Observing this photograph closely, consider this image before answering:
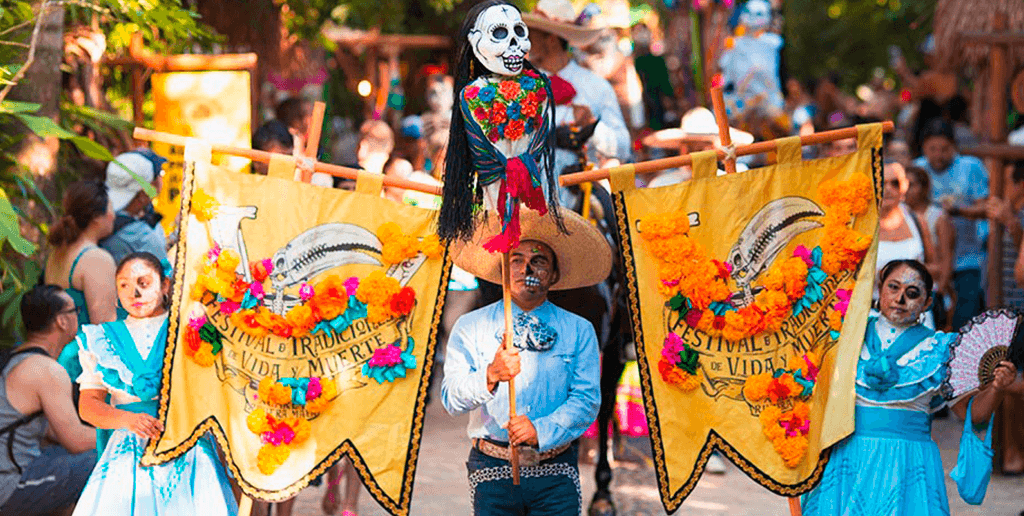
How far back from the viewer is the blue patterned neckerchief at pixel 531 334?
5.66 meters

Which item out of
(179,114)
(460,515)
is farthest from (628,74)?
(460,515)

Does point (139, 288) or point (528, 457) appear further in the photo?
point (139, 288)

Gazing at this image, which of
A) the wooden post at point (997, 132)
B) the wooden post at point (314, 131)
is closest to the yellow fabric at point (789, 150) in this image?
the wooden post at point (314, 131)

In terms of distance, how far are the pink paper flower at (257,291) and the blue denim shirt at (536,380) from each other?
2.81 ft

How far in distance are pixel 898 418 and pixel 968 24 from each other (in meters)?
7.43

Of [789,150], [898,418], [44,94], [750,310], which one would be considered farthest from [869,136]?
[44,94]

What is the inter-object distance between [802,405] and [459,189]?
1.75 meters

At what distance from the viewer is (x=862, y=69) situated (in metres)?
26.6

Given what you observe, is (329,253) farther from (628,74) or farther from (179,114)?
(628,74)

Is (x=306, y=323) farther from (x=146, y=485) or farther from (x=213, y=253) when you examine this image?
(x=146, y=485)

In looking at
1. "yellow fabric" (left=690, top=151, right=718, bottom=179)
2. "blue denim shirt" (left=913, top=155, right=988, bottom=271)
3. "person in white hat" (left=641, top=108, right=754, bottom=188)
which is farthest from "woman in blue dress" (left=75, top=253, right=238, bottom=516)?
"blue denim shirt" (left=913, top=155, right=988, bottom=271)

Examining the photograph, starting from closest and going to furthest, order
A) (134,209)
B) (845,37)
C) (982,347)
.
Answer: (982,347) → (134,209) → (845,37)

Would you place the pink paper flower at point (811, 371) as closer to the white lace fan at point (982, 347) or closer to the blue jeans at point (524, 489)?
the white lace fan at point (982, 347)

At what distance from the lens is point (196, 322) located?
5.93 meters
